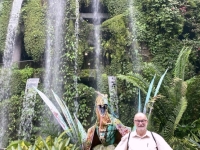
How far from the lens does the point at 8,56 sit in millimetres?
11273

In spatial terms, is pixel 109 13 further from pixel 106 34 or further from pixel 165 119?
pixel 165 119

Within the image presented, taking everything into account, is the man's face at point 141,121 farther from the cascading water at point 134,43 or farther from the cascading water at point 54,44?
the cascading water at point 134,43

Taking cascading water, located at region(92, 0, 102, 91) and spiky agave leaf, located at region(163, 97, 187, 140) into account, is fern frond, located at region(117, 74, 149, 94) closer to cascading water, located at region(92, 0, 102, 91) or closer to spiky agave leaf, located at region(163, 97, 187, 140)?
spiky agave leaf, located at region(163, 97, 187, 140)

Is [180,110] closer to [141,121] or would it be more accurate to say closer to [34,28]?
[141,121]

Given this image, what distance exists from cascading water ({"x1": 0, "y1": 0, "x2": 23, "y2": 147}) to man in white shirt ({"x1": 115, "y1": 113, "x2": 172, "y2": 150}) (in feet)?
24.3

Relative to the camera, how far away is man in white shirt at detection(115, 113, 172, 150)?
9.05ft

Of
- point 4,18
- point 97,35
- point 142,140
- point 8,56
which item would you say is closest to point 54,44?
point 97,35

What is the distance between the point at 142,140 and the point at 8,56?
9335mm

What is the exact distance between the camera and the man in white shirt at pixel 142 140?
2760mm

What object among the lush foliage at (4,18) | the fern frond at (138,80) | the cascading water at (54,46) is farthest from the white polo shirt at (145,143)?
the lush foliage at (4,18)

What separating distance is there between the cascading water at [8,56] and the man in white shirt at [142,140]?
741 centimetres

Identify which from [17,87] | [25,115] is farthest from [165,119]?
[17,87]

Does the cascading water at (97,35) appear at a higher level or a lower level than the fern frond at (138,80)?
higher

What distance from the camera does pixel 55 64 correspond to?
1080cm
